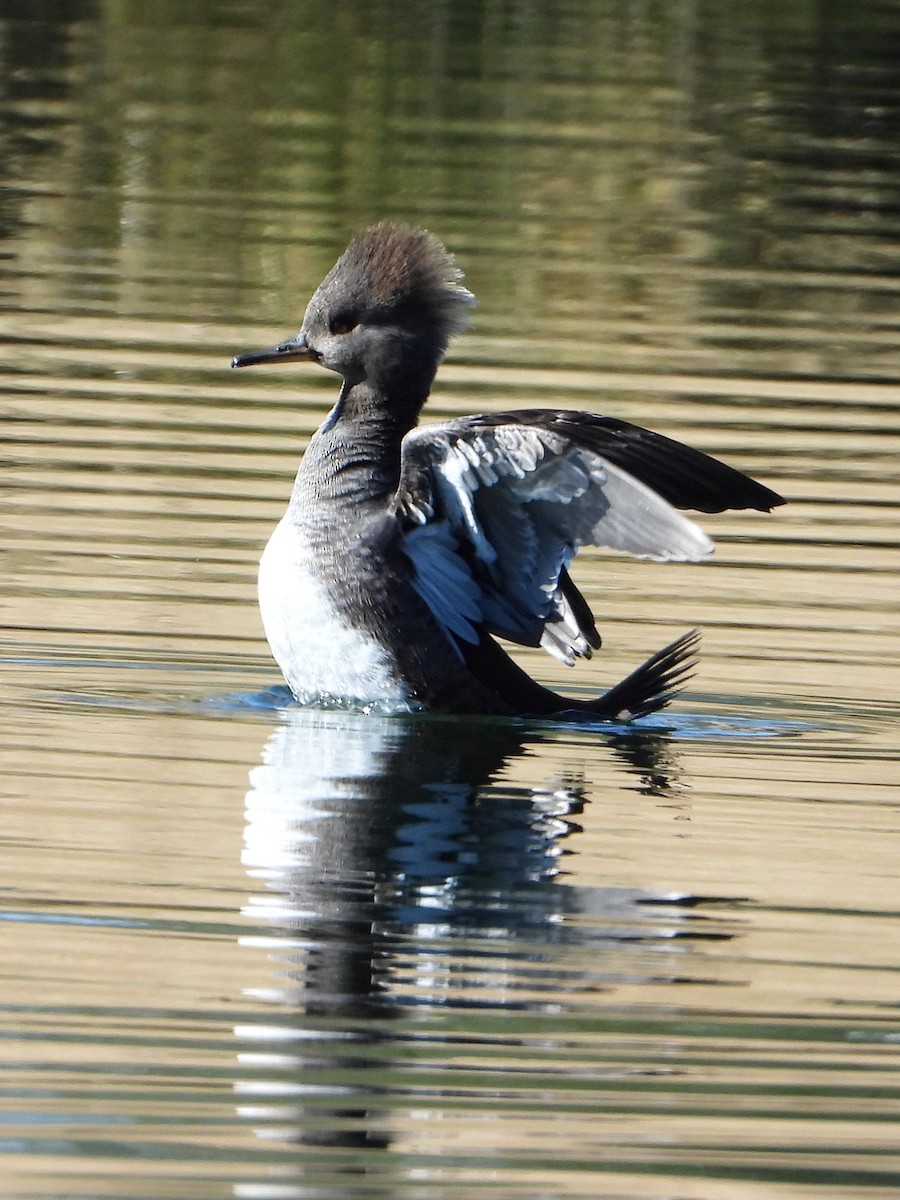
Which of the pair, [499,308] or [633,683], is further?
[499,308]

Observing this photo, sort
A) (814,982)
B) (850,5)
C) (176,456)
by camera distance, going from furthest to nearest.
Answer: (850,5) < (176,456) < (814,982)

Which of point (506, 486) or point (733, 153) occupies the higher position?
point (506, 486)

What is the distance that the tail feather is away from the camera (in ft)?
26.2

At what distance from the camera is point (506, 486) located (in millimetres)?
7551

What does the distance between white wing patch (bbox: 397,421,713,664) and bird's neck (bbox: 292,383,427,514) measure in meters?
0.33

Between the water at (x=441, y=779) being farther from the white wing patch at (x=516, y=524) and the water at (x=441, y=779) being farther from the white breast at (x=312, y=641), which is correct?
the white wing patch at (x=516, y=524)

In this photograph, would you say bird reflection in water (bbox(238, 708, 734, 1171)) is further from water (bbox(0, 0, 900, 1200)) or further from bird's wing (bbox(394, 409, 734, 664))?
bird's wing (bbox(394, 409, 734, 664))

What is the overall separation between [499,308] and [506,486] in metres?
8.05

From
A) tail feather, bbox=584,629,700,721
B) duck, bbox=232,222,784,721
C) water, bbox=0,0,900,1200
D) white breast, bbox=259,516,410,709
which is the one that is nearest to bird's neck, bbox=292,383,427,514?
duck, bbox=232,222,784,721

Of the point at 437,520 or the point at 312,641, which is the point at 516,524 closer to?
the point at 437,520

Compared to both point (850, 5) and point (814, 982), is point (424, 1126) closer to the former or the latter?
point (814, 982)

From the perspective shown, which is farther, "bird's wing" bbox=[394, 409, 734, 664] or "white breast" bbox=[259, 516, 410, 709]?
"white breast" bbox=[259, 516, 410, 709]

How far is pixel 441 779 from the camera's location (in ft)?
23.7

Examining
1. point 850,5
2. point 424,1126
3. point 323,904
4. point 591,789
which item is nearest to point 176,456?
point 591,789
